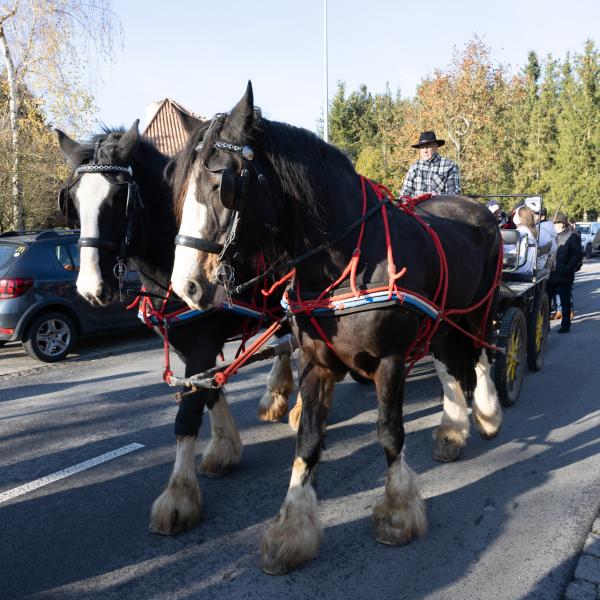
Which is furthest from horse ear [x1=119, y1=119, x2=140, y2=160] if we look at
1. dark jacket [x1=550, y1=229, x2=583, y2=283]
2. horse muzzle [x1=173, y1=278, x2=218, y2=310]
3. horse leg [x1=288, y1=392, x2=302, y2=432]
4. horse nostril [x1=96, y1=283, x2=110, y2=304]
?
dark jacket [x1=550, y1=229, x2=583, y2=283]

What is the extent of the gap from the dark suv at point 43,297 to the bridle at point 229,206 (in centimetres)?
511

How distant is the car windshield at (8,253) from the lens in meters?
7.19

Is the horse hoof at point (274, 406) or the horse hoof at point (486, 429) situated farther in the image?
the horse hoof at point (274, 406)

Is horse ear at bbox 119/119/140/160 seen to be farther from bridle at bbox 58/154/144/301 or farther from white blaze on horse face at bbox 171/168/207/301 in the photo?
white blaze on horse face at bbox 171/168/207/301

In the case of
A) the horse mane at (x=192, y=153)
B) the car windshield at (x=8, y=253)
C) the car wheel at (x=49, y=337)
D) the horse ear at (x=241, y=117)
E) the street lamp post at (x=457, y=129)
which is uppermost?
the street lamp post at (x=457, y=129)

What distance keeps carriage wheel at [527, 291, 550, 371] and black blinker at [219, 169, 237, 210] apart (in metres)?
4.72

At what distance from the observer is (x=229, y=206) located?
7.14 ft

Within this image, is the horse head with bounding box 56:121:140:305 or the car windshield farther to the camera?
the car windshield

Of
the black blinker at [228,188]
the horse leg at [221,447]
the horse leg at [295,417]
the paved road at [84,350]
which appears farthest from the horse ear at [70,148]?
the paved road at [84,350]

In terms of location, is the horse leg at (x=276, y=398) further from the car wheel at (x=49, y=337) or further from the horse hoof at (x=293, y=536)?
the car wheel at (x=49, y=337)

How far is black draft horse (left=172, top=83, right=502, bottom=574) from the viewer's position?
2.23 meters

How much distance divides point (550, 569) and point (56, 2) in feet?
51.7

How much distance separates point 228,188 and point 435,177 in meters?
3.99

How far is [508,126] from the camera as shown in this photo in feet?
122
